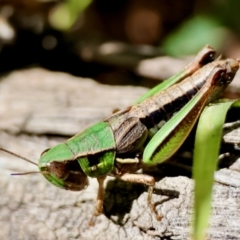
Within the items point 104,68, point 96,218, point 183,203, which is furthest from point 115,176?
point 104,68

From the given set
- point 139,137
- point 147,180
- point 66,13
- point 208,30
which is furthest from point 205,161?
point 208,30

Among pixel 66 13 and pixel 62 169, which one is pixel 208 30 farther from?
pixel 62 169

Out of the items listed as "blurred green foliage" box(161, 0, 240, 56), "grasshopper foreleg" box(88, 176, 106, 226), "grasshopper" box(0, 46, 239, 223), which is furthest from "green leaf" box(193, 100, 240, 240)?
"blurred green foliage" box(161, 0, 240, 56)

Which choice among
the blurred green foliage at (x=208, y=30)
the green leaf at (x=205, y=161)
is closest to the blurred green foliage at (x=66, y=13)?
the blurred green foliage at (x=208, y=30)

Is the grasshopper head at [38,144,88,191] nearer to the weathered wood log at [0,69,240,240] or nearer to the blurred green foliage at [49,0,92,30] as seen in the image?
the weathered wood log at [0,69,240,240]

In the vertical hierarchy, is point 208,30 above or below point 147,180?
above

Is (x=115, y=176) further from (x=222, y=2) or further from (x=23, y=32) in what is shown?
(x=222, y=2)

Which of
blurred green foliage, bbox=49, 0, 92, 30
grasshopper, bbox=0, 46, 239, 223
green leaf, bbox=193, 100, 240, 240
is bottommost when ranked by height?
green leaf, bbox=193, 100, 240, 240

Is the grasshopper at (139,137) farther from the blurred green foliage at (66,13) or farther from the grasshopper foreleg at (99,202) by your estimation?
the blurred green foliage at (66,13)
